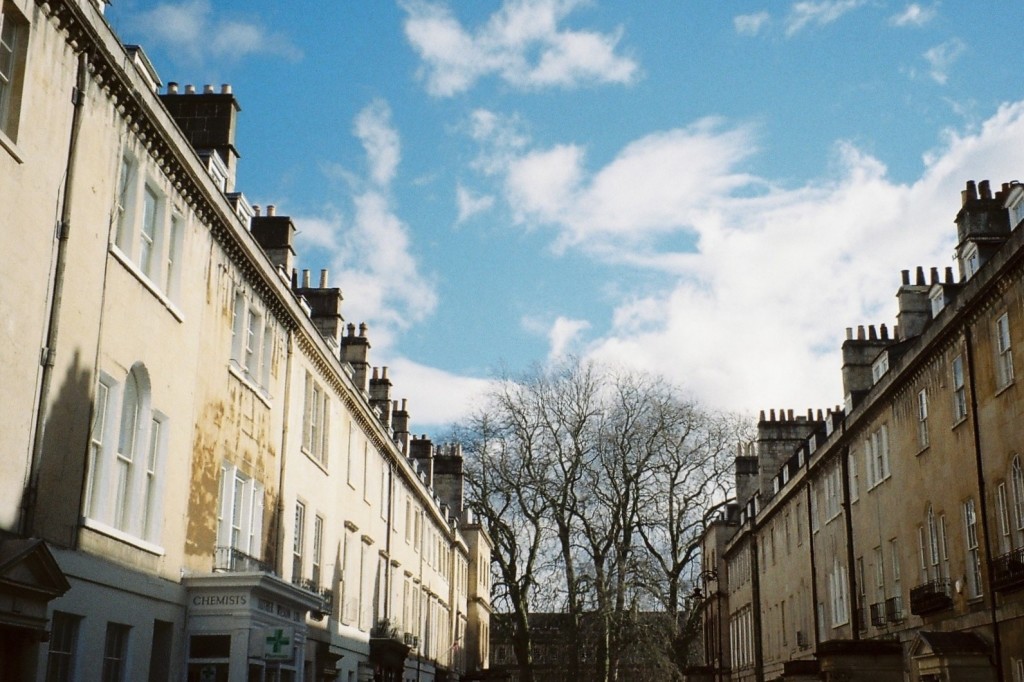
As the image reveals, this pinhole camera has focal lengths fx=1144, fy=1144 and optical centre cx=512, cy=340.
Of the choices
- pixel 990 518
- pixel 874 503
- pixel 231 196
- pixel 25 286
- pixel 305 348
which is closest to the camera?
pixel 25 286

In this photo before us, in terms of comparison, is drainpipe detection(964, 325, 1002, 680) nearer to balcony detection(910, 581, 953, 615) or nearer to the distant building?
balcony detection(910, 581, 953, 615)

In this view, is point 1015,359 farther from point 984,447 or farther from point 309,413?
point 309,413

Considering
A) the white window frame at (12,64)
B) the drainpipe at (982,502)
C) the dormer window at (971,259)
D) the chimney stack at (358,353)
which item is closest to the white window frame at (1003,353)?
the drainpipe at (982,502)

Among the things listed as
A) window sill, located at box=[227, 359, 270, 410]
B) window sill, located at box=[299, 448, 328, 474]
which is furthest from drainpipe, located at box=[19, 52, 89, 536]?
window sill, located at box=[299, 448, 328, 474]

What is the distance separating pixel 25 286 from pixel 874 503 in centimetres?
2164

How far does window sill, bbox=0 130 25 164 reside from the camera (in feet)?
38.2

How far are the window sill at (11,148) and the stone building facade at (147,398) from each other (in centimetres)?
3

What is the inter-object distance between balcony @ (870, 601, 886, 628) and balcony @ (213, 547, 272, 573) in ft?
49.4

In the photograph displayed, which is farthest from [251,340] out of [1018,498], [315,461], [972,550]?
[972,550]

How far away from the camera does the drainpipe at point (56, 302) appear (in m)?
12.2

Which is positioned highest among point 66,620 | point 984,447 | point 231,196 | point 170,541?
point 231,196

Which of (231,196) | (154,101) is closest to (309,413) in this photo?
(231,196)

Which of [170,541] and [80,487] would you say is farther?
[170,541]

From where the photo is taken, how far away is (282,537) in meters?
22.3
